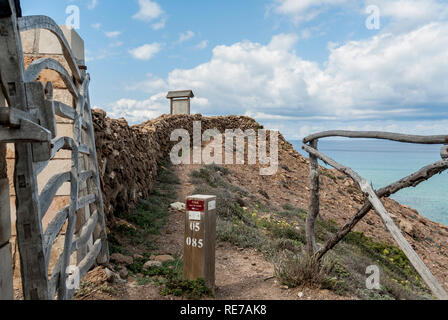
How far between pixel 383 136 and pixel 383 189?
0.57 metres

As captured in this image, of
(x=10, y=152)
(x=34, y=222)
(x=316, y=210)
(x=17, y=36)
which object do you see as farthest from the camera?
(x=316, y=210)

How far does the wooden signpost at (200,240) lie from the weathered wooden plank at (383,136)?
67.8 inches

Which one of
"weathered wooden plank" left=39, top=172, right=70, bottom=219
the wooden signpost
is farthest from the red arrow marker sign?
"weathered wooden plank" left=39, top=172, right=70, bottom=219

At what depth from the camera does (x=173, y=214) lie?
315 inches

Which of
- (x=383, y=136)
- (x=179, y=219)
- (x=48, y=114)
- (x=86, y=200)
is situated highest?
(x=48, y=114)

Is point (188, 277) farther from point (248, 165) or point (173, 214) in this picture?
point (248, 165)

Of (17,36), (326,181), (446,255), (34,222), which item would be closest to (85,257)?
(34,222)

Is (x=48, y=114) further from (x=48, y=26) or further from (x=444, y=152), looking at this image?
(x=444, y=152)

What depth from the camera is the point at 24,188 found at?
2.28 m

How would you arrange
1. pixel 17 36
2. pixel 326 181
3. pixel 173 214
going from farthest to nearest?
pixel 326 181 < pixel 173 214 < pixel 17 36

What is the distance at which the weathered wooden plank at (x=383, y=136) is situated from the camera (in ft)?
9.30

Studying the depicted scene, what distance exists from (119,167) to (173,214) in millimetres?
1788

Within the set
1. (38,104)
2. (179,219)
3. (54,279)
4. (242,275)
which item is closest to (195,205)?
(242,275)

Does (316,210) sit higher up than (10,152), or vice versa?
(10,152)
